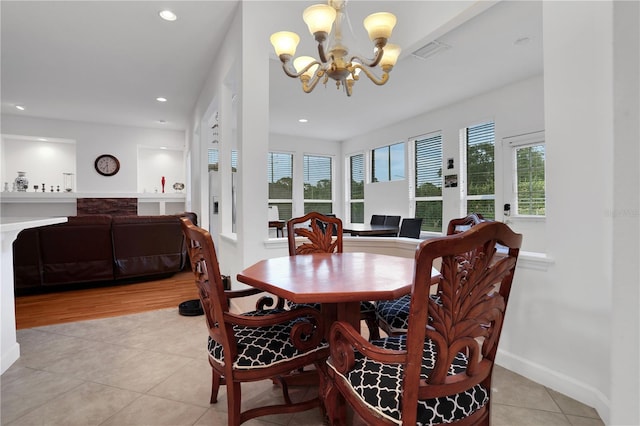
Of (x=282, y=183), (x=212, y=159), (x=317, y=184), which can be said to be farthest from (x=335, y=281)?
(x=317, y=184)

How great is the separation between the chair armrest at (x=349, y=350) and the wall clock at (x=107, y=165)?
7760mm

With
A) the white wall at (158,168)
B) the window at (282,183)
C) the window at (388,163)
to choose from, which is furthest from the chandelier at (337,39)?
the white wall at (158,168)

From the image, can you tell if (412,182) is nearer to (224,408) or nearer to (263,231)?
(263,231)

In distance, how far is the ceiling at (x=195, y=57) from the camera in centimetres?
286

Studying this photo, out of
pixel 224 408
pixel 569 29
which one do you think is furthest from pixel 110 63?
pixel 569 29

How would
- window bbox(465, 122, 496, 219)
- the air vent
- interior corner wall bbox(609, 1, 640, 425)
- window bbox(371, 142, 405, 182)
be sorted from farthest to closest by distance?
1. window bbox(371, 142, 405, 182)
2. window bbox(465, 122, 496, 219)
3. the air vent
4. interior corner wall bbox(609, 1, 640, 425)

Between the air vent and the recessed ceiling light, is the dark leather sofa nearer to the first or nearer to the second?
the recessed ceiling light

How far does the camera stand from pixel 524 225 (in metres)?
4.50

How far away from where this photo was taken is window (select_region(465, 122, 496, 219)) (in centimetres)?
500

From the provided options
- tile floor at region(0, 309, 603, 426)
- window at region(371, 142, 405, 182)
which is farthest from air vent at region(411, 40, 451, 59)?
window at region(371, 142, 405, 182)

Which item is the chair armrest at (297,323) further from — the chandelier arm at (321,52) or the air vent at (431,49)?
Result: the air vent at (431,49)

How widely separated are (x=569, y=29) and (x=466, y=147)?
3.85 meters

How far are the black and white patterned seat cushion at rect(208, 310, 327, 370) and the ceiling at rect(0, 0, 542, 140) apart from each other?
2461 millimetres

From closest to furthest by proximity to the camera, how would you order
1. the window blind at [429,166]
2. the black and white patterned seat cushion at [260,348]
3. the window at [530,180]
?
the black and white patterned seat cushion at [260,348] < the window at [530,180] < the window blind at [429,166]
